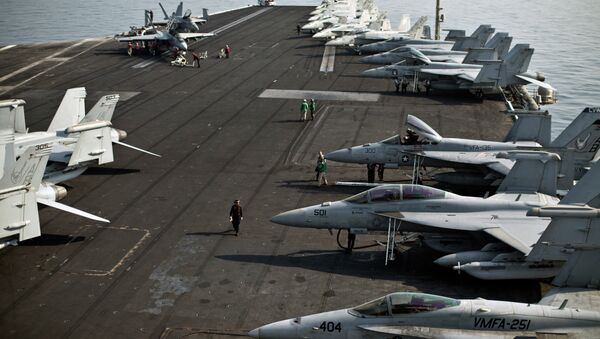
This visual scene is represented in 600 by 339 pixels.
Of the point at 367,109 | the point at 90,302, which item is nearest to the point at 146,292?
the point at 90,302

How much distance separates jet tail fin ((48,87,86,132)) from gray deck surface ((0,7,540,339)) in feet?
9.51

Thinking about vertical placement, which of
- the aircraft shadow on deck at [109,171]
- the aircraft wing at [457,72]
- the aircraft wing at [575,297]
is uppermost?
the aircraft wing at [457,72]

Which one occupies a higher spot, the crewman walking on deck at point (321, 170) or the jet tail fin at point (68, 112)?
the jet tail fin at point (68, 112)

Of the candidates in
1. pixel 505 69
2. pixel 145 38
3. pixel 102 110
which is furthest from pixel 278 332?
pixel 145 38

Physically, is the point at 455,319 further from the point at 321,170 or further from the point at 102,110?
the point at 102,110

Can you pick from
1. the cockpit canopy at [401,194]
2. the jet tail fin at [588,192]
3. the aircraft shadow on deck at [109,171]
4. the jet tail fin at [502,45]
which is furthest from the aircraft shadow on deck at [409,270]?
the jet tail fin at [502,45]

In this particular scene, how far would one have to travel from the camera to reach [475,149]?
29953mm

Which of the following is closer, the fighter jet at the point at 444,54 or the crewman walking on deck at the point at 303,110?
the crewman walking on deck at the point at 303,110

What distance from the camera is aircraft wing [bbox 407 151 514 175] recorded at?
28.4 meters

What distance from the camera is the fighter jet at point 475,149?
28953mm

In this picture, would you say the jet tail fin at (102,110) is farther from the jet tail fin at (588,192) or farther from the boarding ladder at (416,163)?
the jet tail fin at (588,192)

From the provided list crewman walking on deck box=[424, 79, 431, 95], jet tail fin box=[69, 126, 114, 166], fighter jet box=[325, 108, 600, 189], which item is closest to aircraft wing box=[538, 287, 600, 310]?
fighter jet box=[325, 108, 600, 189]

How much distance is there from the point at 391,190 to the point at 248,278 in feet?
19.7

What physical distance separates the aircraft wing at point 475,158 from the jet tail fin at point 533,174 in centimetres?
266
